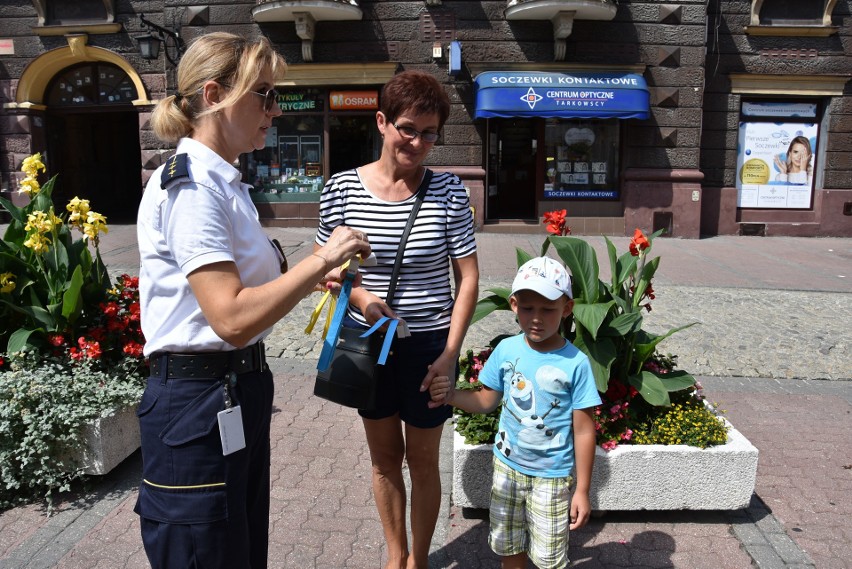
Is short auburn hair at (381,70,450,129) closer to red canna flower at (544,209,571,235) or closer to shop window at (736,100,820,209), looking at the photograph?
red canna flower at (544,209,571,235)

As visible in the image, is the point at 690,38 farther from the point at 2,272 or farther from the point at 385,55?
the point at 2,272

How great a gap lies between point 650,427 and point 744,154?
12224mm

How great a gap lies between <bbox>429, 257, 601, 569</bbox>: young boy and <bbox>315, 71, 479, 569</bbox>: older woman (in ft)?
0.53

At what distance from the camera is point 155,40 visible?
41.4 feet

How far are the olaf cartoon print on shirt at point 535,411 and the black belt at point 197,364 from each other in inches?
42.0

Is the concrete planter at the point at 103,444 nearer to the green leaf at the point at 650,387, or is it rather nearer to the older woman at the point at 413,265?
the older woman at the point at 413,265

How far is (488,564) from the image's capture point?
2.95 meters

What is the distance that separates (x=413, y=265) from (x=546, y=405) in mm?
688

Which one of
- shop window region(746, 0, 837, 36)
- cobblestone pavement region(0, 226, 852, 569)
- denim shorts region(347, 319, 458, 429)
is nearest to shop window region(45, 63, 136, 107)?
cobblestone pavement region(0, 226, 852, 569)

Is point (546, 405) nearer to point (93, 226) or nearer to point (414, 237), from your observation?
point (414, 237)

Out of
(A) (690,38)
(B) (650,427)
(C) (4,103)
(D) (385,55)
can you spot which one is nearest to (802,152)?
(A) (690,38)

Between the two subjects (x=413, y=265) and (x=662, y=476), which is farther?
(x=662, y=476)

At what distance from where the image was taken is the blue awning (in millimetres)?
12641

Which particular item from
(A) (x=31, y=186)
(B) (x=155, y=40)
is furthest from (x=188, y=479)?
(B) (x=155, y=40)
